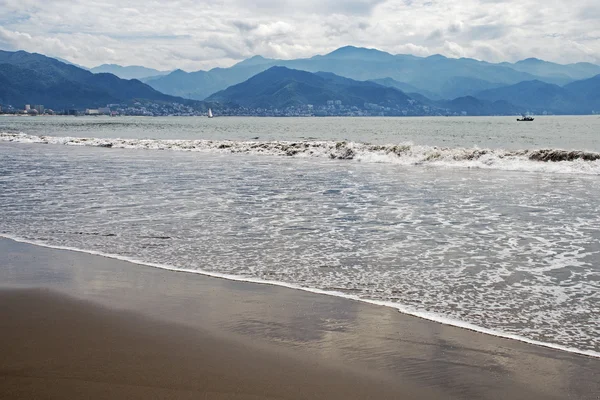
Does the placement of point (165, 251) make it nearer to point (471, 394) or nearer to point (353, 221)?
point (353, 221)

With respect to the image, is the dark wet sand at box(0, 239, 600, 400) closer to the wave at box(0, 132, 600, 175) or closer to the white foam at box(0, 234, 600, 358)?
the white foam at box(0, 234, 600, 358)

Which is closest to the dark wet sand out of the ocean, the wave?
the ocean

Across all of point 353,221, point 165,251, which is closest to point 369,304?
point 165,251

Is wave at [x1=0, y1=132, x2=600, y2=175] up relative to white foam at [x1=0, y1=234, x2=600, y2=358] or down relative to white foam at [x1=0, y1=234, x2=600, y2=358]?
up

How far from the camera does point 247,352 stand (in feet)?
16.4

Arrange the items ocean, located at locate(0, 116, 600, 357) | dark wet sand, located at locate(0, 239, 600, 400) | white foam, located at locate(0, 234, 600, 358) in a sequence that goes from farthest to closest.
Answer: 1. ocean, located at locate(0, 116, 600, 357)
2. white foam, located at locate(0, 234, 600, 358)
3. dark wet sand, located at locate(0, 239, 600, 400)

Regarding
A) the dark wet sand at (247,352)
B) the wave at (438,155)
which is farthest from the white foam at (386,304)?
the wave at (438,155)

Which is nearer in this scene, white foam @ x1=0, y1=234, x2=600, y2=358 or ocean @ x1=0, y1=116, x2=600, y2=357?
white foam @ x1=0, y1=234, x2=600, y2=358

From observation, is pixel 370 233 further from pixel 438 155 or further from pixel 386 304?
pixel 438 155

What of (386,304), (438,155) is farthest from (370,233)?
(438,155)

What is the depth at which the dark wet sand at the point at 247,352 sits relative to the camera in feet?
13.9

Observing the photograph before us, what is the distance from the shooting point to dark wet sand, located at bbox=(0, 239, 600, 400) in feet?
13.9

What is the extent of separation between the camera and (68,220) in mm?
12102

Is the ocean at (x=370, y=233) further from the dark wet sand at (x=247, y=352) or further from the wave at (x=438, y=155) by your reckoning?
the wave at (x=438, y=155)
